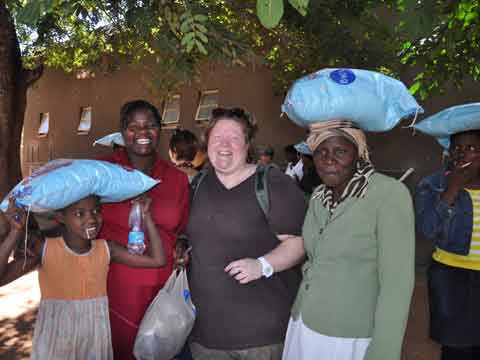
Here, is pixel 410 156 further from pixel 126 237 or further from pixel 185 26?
pixel 126 237

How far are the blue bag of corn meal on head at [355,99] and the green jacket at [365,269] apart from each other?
293mm

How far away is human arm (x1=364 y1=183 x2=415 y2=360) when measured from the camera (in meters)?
1.77

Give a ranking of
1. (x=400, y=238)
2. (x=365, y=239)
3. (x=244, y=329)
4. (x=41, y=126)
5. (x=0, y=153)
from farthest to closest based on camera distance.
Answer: (x=41, y=126) < (x=0, y=153) < (x=244, y=329) < (x=365, y=239) < (x=400, y=238)

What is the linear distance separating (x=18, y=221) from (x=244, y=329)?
1218mm

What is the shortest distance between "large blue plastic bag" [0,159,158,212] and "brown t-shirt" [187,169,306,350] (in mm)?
426

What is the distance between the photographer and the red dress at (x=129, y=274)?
2523mm

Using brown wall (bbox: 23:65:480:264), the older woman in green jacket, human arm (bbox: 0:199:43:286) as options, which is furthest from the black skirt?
brown wall (bbox: 23:65:480:264)

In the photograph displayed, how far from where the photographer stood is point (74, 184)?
211cm

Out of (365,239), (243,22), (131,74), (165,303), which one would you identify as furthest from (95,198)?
(131,74)

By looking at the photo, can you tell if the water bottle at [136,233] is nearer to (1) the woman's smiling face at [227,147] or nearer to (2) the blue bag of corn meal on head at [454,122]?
(1) the woman's smiling face at [227,147]

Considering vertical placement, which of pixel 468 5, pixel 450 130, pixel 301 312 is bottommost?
pixel 301 312

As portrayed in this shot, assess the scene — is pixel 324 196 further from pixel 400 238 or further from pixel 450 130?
pixel 450 130

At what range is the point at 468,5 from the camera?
3242 millimetres

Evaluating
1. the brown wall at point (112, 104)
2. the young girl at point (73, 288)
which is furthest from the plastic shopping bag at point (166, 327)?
the brown wall at point (112, 104)
